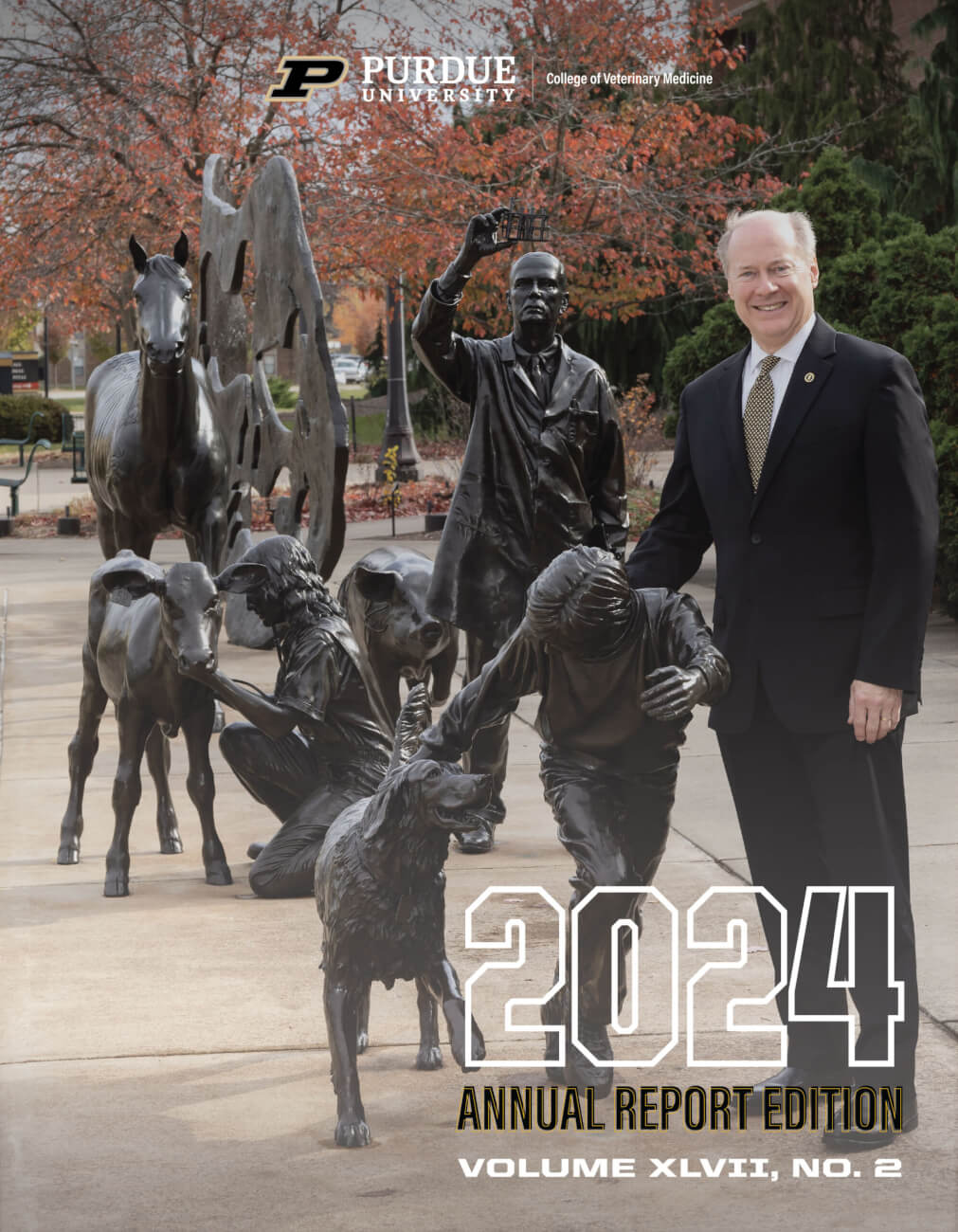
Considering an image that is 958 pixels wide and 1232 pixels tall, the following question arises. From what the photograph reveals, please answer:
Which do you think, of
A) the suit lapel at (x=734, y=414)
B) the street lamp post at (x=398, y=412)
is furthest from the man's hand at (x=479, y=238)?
the street lamp post at (x=398, y=412)

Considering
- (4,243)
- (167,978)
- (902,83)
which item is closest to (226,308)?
(167,978)

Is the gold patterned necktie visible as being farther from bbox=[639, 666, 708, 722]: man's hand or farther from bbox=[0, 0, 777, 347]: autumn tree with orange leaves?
bbox=[0, 0, 777, 347]: autumn tree with orange leaves

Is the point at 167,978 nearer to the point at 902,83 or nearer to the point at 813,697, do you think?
the point at 813,697

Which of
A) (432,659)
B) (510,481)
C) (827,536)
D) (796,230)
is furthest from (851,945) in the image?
(432,659)

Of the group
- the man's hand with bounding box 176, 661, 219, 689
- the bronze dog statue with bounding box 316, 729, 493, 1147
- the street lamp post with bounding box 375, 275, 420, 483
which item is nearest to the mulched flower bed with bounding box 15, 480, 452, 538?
the street lamp post with bounding box 375, 275, 420, 483

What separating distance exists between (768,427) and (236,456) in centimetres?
669

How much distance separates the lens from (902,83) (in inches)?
1044

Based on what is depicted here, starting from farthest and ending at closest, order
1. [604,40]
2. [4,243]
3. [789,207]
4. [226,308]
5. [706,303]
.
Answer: [706,303], [4,243], [604,40], [789,207], [226,308]

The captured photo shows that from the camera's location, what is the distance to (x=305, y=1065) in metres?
4.68

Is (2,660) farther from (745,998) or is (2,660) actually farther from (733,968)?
(745,998)

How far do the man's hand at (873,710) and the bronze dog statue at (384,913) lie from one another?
866mm

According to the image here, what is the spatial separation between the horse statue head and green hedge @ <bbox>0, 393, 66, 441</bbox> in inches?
1065

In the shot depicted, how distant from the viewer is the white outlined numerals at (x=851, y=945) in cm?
408

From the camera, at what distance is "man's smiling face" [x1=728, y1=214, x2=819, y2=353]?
399 centimetres
